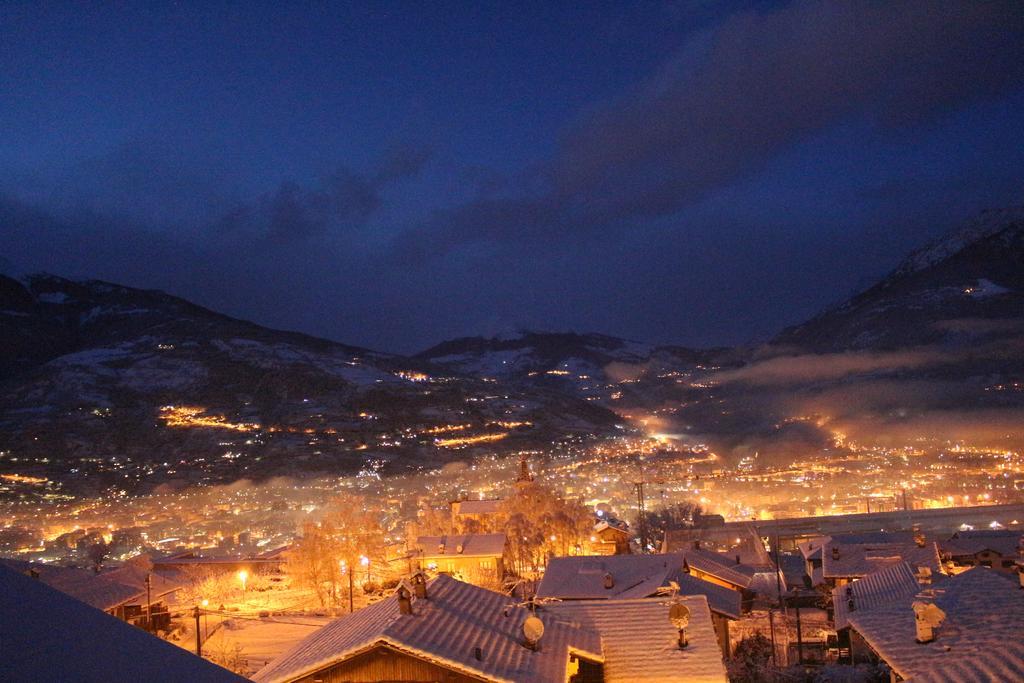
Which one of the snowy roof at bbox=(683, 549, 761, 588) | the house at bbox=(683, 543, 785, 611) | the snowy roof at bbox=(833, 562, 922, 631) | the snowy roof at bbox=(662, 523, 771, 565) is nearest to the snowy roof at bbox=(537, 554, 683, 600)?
the house at bbox=(683, 543, 785, 611)

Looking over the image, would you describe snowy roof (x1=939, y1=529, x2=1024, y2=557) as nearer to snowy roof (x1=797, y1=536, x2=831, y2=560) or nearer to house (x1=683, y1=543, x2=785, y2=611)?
snowy roof (x1=797, y1=536, x2=831, y2=560)

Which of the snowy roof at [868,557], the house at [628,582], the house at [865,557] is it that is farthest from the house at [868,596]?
the snowy roof at [868,557]

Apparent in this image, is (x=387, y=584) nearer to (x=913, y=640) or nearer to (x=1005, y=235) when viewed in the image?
(x=913, y=640)

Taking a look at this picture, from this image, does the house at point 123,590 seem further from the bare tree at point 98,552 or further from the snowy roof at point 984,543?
the snowy roof at point 984,543

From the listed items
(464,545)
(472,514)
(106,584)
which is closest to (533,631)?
(106,584)

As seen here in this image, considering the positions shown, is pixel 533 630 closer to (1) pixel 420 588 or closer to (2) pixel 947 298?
(1) pixel 420 588
